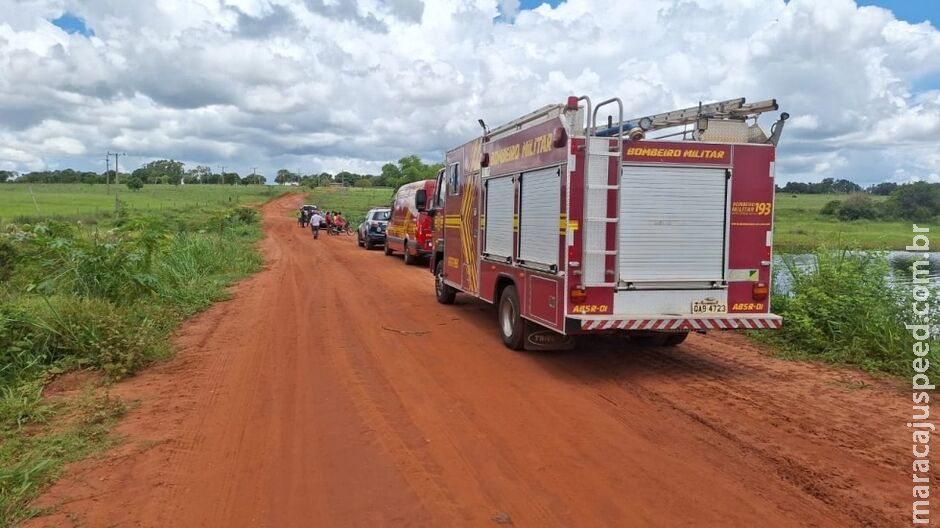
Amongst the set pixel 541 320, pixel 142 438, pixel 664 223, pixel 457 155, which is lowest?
pixel 142 438

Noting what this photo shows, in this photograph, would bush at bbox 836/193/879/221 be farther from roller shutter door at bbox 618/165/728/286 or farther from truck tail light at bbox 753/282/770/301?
roller shutter door at bbox 618/165/728/286

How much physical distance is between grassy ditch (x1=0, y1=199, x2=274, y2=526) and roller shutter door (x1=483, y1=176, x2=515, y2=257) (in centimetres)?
446

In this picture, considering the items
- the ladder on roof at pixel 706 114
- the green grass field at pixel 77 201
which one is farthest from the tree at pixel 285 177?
the ladder on roof at pixel 706 114

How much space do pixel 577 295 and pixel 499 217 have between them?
93.3 inches

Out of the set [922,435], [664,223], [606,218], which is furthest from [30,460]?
[922,435]

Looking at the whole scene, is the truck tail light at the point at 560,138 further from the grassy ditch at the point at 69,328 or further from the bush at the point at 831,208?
the bush at the point at 831,208

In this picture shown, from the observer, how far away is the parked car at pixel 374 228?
27797mm

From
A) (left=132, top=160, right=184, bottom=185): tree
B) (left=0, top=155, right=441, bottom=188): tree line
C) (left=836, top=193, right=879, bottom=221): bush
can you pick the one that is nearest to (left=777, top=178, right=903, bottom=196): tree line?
(left=836, top=193, right=879, bottom=221): bush

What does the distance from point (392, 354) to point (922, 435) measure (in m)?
5.54

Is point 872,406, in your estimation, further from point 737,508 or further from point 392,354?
point 392,354

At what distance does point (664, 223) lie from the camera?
7242 millimetres

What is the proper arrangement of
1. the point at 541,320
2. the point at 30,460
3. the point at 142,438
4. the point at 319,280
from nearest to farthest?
the point at 30,460 → the point at 142,438 → the point at 541,320 → the point at 319,280

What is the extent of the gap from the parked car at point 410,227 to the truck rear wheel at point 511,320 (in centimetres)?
1006

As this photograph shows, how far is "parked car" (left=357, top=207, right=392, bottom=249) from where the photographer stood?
2780 cm
